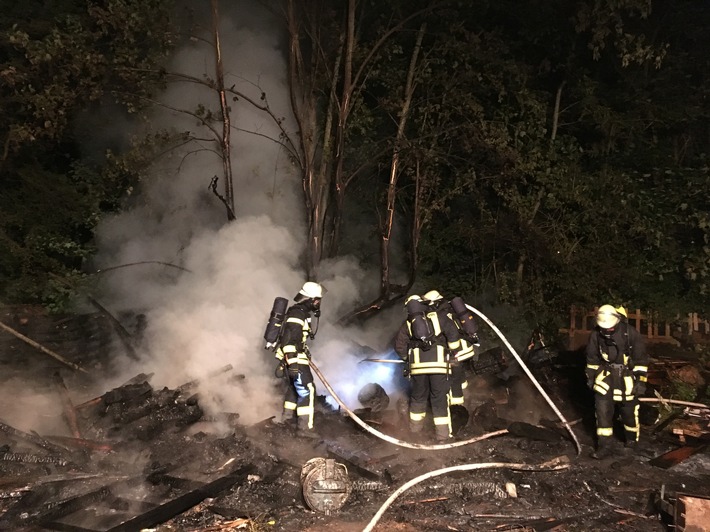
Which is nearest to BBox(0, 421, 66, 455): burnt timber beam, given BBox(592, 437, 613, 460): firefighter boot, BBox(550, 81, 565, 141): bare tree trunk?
BBox(592, 437, 613, 460): firefighter boot

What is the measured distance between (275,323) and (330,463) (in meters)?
2.09

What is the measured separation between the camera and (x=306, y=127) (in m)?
10.2

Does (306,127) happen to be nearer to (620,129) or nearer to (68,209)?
(68,209)

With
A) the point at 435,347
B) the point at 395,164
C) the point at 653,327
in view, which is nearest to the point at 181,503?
the point at 435,347

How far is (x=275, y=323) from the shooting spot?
6680 mm

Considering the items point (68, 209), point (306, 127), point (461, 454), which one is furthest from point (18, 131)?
point (461, 454)

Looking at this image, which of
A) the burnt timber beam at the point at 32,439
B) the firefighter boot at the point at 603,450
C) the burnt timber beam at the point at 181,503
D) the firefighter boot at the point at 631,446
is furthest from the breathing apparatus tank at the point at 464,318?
the burnt timber beam at the point at 32,439

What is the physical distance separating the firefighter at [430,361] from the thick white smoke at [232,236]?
1808 millimetres

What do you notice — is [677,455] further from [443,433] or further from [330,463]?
[330,463]

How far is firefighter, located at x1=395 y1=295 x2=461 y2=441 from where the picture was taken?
21.9 ft

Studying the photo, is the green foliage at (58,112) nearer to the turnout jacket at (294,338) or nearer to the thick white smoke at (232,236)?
the thick white smoke at (232,236)

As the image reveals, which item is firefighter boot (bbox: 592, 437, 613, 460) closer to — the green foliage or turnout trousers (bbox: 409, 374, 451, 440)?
turnout trousers (bbox: 409, 374, 451, 440)

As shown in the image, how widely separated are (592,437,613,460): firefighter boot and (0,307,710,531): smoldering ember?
83 mm

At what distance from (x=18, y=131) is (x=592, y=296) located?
11.4 metres
